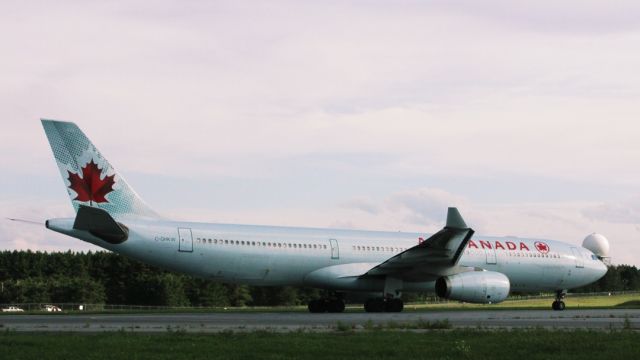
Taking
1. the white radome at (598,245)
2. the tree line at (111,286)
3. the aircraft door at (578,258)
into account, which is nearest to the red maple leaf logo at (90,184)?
the aircraft door at (578,258)

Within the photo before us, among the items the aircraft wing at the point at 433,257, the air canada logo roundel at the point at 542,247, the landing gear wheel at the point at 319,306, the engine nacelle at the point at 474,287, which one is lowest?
the landing gear wheel at the point at 319,306

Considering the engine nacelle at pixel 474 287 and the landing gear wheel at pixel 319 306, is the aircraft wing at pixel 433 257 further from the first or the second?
the landing gear wheel at pixel 319 306

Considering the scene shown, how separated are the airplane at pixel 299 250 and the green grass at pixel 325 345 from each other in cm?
1305

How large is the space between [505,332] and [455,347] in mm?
4317

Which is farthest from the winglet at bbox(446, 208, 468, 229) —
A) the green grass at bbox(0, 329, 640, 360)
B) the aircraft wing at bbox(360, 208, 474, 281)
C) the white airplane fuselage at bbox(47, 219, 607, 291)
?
the green grass at bbox(0, 329, 640, 360)

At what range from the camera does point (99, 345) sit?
18781 millimetres

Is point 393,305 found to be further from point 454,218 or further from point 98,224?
point 98,224

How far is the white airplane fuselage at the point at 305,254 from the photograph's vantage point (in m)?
35.4

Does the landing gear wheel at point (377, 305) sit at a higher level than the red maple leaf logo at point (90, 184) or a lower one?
lower

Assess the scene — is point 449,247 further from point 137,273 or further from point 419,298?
point 137,273

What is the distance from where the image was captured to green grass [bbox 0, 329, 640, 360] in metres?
17.4

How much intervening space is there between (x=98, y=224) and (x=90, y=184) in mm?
2114

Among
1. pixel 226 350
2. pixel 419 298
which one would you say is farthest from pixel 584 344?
pixel 419 298

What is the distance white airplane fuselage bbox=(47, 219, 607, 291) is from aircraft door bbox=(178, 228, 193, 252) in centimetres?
3
